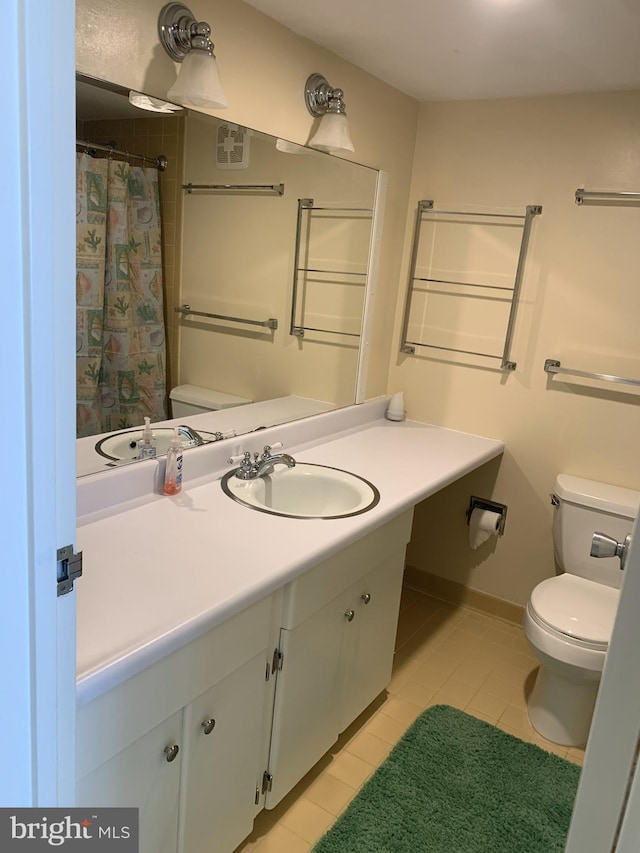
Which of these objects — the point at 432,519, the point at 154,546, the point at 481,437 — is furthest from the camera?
the point at 432,519

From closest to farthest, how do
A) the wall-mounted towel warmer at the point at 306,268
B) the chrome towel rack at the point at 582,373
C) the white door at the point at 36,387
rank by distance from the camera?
the white door at the point at 36,387 → the wall-mounted towel warmer at the point at 306,268 → the chrome towel rack at the point at 582,373

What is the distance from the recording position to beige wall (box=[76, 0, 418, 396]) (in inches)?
54.6

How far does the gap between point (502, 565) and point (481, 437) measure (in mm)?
578

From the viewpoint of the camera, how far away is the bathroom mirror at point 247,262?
1.60m

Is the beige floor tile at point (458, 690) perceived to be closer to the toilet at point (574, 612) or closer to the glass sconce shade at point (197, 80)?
the toilet at point (574, 612)

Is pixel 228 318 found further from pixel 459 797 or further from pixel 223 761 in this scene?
pixel 459 797

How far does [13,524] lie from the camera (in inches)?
28.4

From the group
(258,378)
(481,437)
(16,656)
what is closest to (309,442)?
(258,378)

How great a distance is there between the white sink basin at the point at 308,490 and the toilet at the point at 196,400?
21 cm

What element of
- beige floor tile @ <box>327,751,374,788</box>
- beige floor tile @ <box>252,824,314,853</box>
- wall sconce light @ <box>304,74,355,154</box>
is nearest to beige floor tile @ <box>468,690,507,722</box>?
beige floor tile @ <box>327,751,374,788</box>

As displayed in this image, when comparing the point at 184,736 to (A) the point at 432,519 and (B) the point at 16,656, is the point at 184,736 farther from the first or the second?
(A) the point at 432,519

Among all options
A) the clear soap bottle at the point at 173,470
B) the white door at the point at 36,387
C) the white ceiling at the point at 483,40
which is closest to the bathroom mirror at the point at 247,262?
the clear soap bottle at the point at 173,470

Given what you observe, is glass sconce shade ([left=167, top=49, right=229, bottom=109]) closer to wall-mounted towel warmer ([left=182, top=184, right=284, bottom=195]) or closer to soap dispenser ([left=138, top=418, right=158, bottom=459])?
wall-mounted towel warmer ([left=182, top=184, right=284, bottom=195])

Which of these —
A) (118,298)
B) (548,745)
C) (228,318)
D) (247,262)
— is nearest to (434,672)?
(548,745)
